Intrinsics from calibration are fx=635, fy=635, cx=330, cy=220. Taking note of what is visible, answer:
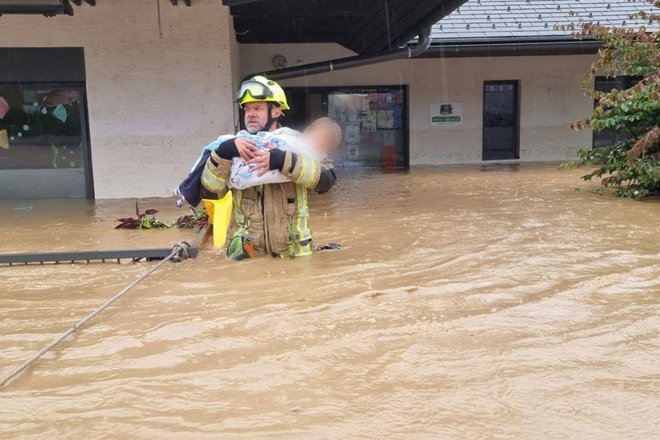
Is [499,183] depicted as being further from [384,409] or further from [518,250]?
[384,409]

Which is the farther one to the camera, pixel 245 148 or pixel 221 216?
pixel 221 216

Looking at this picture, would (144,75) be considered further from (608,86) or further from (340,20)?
(608,86)

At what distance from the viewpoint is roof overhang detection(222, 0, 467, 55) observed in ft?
35.6

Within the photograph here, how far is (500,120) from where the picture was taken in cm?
1695

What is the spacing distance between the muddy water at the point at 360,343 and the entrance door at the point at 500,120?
35.6 ft

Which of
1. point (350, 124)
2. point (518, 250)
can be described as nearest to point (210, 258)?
point (518, 250)

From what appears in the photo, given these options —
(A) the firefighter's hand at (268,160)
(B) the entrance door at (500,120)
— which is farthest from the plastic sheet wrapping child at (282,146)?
(B) the entrance door at (500,120)

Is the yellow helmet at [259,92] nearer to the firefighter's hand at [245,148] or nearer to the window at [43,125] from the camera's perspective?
the firefighter's hand at [245,148]

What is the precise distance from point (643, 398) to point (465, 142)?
1421 cm

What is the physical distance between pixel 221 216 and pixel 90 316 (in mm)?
1971

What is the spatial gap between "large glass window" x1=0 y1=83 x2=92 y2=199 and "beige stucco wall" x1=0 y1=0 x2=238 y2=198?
43 cm

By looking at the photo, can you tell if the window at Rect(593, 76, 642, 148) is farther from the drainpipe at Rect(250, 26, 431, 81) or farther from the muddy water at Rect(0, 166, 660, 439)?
the muddy water at Rect(0, 166, 660, 439)

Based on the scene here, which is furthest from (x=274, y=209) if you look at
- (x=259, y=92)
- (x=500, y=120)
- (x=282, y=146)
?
(x=500, y=120)

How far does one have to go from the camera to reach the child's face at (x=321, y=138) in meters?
4.93
